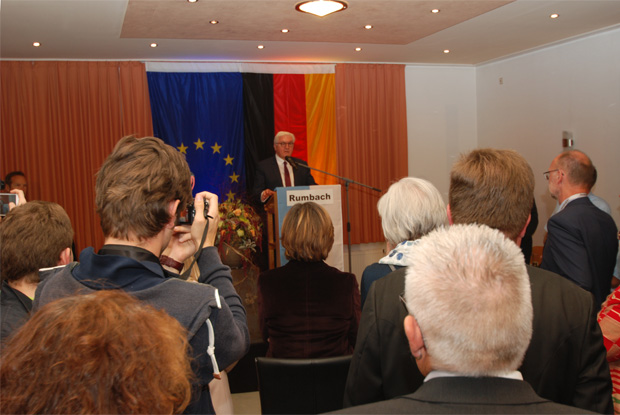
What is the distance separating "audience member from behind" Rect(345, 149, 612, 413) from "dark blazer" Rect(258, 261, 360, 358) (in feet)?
2.73

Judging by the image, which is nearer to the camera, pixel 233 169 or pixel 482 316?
pixel 482 316

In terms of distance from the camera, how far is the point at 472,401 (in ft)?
2.79

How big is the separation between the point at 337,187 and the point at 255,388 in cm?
242

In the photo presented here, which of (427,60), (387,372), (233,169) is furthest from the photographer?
(427,60)

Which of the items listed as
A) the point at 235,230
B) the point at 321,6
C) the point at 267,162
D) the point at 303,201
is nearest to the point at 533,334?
Answer: the point at 321,6

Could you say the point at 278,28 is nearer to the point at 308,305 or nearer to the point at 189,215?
the point at 308,305

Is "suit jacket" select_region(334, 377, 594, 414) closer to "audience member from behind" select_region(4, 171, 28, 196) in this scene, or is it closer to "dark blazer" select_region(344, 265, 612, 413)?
"dark blazer" select_region(344, 265, 612, 413)

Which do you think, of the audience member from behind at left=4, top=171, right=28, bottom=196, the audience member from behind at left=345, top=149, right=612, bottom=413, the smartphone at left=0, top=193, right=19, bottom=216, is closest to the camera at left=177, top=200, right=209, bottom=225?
the audience member from behind at left=345, top=149, right=612, bottom=413

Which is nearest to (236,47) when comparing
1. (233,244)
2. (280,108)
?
(280,108)

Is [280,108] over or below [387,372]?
over

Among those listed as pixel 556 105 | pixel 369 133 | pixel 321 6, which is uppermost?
pixel 321 6

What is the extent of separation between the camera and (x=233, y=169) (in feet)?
22.3

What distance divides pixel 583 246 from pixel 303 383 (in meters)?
1.69

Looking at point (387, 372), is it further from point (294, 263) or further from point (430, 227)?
point (294, 263)
